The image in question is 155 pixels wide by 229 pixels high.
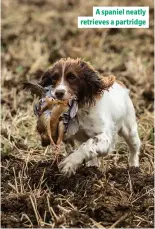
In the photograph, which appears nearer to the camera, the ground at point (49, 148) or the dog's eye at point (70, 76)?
the ground at point (49, 148)

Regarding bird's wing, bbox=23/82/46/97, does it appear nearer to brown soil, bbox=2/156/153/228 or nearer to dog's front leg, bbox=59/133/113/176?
dog's front leg, bbox=59/133/113/176

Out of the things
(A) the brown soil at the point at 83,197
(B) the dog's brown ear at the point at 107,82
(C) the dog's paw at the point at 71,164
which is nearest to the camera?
(A) the brown soil at the point at 83,197

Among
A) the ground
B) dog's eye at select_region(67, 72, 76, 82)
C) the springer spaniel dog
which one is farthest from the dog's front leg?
dog's eye at select_region(67, 72, 76, 82)

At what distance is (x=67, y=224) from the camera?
4.52m

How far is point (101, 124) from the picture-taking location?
195 inches

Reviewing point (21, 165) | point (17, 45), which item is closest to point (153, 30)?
point (17, 45)

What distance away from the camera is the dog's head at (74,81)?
4.81 meters

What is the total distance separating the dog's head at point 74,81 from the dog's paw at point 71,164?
0.41m

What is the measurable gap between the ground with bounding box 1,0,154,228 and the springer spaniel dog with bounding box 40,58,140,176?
0.24m

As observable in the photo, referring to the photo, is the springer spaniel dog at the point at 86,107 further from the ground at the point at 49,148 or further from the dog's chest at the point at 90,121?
the ground at the point at 49,148

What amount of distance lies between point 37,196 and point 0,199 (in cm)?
26

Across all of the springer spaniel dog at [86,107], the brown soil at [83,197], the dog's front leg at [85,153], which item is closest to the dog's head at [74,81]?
the springer spaniel dog at [86,107]

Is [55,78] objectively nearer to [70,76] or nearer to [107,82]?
[70,76]

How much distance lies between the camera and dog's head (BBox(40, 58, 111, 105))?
481 cm
